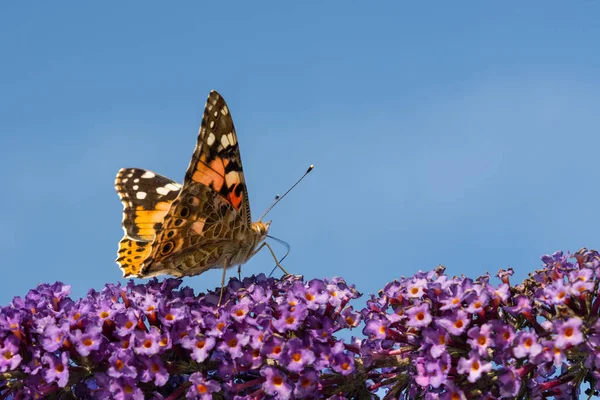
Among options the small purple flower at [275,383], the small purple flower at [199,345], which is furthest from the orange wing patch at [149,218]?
the small purple flower at [275,383]

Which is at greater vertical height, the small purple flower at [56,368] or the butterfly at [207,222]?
the butterfly at [207,222]

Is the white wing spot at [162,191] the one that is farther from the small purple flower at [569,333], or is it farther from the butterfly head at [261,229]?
the small purple flower at [569,333]

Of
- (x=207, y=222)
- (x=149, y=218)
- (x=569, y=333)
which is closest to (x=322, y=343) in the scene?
(x=569, y=333)

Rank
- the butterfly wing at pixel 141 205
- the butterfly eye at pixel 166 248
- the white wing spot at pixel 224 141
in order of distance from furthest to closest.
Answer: the butterfly wing at pixel 141 205 < the white wing spot at pixel 224 141 < the butterfly eye at pixel 166 248

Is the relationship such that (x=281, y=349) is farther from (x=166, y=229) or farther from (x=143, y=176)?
(x=143, y=176)

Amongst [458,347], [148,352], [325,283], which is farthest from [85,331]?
[458,347]
